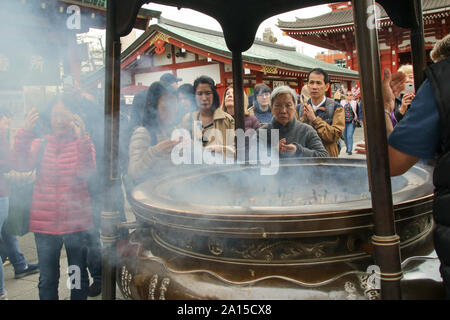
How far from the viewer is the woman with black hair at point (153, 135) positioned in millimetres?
2799

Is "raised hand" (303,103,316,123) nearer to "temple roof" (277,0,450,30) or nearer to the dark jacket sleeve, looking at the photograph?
the dark jacket sleeve

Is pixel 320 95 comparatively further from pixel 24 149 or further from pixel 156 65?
pixel 156 65

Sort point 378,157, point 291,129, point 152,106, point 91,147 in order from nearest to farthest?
point 378,157
point 91,147
point 152,106
point 291,129

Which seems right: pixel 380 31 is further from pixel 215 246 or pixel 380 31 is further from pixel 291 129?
pixel 215 246

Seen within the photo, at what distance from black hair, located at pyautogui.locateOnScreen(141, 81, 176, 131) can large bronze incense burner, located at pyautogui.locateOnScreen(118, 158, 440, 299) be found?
41.9 inches

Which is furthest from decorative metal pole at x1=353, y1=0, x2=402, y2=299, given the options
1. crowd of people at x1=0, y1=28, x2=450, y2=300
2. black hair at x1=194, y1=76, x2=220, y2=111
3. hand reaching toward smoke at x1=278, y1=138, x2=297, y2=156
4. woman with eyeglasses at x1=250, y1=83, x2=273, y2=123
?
woman with eyeglasses at x1=250, y1=83, x2=273, y2=123

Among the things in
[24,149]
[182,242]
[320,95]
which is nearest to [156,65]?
[320,95]

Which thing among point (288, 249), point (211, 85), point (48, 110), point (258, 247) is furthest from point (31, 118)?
point (288, 249)

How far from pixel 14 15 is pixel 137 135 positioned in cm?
134

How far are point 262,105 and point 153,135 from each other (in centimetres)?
204

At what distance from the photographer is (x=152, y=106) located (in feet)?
9.66

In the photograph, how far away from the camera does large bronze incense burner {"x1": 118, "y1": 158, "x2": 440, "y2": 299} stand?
56.0 inches

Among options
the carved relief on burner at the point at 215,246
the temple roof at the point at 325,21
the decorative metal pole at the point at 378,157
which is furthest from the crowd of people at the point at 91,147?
the temple roof at the point at 325,21

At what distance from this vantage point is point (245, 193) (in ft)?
9.04
